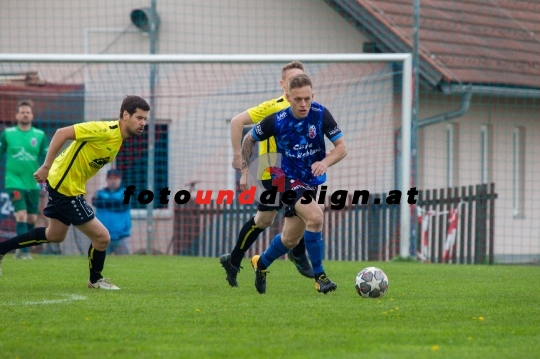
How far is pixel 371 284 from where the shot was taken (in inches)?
319

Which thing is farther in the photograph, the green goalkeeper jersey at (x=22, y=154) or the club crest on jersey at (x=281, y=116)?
the green goalkeeper jersey at (x=22, y=154)

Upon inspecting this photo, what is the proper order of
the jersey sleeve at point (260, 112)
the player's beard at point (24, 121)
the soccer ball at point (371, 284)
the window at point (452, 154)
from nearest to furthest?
the soccer ball at point (371, 284), the jersey sleeve at point (260, 112), the player's beard at point (24, 121), the window at point (452, 154)

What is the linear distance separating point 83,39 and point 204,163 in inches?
162

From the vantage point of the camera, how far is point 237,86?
1847cm

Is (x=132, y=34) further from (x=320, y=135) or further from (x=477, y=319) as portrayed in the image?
(x=477, y=319)

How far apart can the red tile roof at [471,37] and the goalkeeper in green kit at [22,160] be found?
21.9ft

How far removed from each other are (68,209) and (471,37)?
12390 millimetres

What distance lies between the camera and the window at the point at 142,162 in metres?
17.5

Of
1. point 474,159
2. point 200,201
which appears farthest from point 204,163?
point 474,159

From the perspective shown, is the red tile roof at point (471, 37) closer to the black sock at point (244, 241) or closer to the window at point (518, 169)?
the window at point (518, 169)

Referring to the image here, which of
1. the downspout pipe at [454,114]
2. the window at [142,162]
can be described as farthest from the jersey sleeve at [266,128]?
the downspout pipe at [454,114]

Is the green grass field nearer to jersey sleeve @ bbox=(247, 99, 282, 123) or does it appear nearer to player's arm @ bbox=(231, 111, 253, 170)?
player's arm @ bbox=(231, 111, 253, 170)

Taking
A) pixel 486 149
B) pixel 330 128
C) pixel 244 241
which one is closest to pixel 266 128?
pixel 330 128

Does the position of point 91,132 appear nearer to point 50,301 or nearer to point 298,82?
point 50,301
